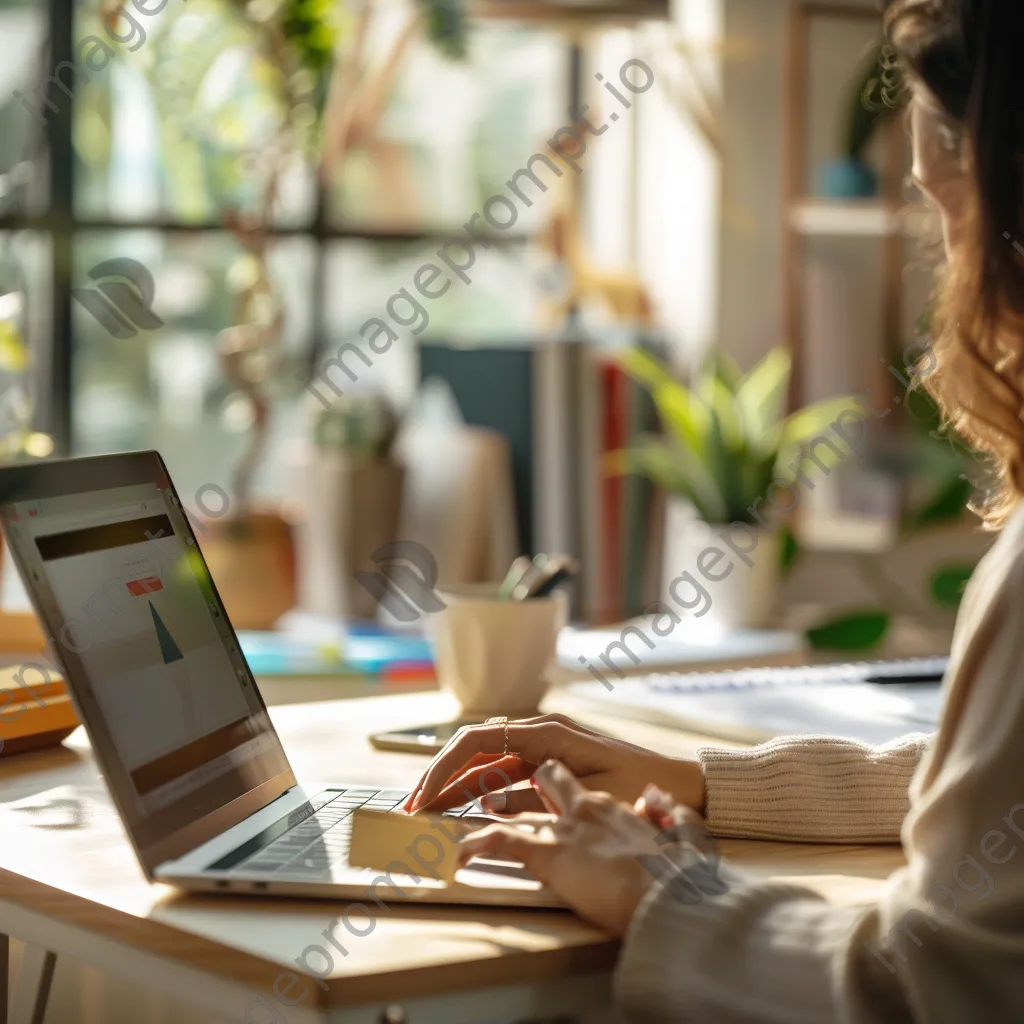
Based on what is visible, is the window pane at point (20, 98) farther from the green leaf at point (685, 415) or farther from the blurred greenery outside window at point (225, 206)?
the green leaf at point (685, 415)

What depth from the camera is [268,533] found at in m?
2.53

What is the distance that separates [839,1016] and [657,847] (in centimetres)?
15

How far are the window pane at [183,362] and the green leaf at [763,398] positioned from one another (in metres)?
0.85

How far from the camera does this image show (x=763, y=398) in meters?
2.65

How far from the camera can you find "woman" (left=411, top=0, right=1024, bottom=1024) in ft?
2.43

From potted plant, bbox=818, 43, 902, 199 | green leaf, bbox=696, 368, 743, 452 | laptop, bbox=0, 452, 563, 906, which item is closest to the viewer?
laptop, bbox=0, 452, 563, 906

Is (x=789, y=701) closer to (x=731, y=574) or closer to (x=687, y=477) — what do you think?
(x=731, y=574)

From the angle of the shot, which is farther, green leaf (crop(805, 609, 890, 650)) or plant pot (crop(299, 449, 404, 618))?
plant pot (crop(299, 449, 404, 618))

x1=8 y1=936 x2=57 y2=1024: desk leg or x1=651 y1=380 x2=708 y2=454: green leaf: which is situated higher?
x1=651 y1=380 x2=708 y2=454: green leaf

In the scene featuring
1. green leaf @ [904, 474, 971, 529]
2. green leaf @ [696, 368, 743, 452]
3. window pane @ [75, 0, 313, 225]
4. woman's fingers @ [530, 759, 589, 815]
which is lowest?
green leaf @ [904, 474, 971, 529]

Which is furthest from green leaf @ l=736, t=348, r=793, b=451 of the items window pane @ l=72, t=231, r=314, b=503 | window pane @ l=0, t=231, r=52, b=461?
window pane @ l=0, t=231, r=52, b=461

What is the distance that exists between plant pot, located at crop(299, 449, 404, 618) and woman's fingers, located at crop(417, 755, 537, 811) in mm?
1612

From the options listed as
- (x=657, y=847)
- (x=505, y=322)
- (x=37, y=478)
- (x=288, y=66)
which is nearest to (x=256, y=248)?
(x=288, y=66)

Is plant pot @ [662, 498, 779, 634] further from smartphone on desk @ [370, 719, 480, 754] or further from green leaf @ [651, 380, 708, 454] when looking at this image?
smartphone on desk @ [370, 719, 480, 754]
